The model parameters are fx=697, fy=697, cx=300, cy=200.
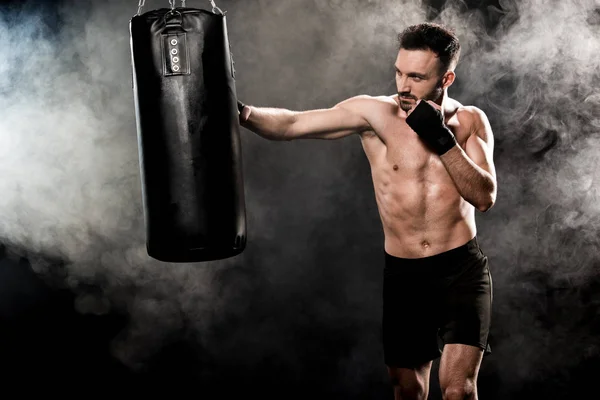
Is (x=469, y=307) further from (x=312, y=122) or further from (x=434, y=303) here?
(x=312, y=122)

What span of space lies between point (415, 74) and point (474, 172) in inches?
21.0

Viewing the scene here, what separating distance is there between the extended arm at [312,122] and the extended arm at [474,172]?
0.55 m

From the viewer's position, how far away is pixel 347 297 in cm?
463

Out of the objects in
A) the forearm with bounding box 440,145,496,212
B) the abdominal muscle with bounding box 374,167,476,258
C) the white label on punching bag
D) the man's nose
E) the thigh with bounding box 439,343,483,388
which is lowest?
the thigh with bounding box 439,343,483,388

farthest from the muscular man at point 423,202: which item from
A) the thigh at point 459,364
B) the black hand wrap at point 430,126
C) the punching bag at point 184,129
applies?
the punching bag at point 184,129

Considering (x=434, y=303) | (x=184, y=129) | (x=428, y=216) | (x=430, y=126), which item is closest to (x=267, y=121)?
(x=184, y=129)

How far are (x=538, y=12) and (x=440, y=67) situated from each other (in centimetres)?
159

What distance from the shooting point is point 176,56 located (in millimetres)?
2643

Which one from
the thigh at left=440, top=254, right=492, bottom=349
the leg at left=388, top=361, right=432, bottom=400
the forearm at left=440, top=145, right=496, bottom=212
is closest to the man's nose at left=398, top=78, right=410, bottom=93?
the forearm at left=440, top=145, right=496, bottom=212

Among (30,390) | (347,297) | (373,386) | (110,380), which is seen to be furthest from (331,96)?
(30,390)

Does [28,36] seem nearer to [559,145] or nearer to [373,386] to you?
[373,386]

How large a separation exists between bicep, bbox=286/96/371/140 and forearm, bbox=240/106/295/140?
0.04 metres

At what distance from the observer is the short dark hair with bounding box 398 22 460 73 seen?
3209 millimetres

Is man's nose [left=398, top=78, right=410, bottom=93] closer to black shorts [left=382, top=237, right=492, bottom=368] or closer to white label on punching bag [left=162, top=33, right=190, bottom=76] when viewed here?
black shorts [left=382, top=237, right=492, bottom=368]
